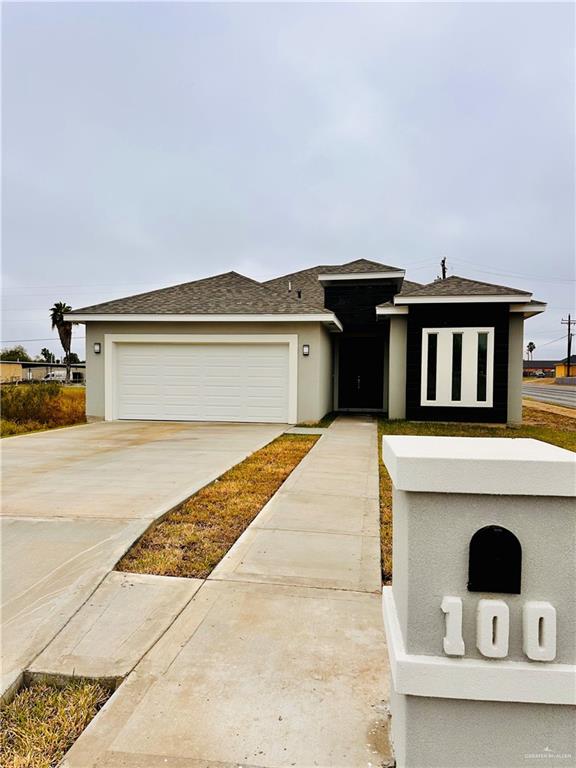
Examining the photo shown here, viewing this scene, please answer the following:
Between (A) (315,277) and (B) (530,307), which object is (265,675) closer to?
(B) (530,307)

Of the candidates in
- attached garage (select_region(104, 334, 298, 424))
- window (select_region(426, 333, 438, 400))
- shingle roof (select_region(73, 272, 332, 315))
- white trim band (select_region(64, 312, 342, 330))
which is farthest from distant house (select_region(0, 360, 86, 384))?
window (select_region(426, 333, 438, 400))

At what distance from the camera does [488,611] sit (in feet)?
4.95

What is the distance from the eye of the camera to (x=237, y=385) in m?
12.6

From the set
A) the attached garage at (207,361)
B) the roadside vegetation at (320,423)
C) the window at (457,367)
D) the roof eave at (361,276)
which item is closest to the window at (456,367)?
the window at (457,367)

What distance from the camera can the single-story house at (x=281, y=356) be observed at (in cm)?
1220

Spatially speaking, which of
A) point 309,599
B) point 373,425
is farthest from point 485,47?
point 309,599

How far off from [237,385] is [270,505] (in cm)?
791

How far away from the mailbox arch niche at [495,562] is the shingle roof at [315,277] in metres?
13.8

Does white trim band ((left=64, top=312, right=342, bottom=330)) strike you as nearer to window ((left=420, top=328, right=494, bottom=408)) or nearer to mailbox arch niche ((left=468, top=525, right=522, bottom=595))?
window ((left=420, top=328, right=494, bottom=408))

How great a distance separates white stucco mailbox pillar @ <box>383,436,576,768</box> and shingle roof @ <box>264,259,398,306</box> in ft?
45.2

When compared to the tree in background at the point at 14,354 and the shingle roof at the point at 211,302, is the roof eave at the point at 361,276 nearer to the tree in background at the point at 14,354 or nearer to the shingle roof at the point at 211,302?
the shingle roof at the point at 211,302

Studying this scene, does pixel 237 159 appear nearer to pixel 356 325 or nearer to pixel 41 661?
pixel 356 325

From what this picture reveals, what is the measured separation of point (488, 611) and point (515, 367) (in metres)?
12.4

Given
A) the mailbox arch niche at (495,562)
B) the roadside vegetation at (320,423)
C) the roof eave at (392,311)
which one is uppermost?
the roof eave at (392,311)
